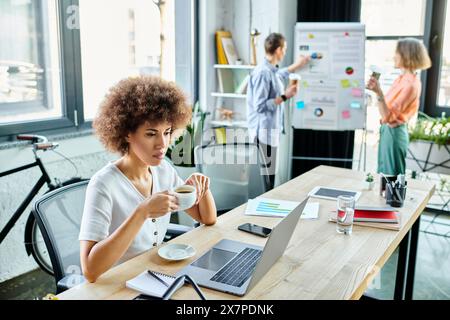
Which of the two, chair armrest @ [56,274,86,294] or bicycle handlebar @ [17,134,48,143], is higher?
bicycle handlebar @ [17,134,48,143]

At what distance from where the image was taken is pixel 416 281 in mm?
2895

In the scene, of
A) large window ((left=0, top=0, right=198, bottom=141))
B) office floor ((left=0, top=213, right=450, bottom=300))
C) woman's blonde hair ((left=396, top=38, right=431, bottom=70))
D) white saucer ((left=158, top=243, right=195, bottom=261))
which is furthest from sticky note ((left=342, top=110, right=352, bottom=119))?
white saucer ((left=158, top=243, right=195, bottom=261))

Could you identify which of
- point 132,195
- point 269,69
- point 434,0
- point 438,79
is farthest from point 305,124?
point 132,195

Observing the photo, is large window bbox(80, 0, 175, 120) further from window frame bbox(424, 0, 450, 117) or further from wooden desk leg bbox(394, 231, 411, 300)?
window frame bbox(424, 0, 450, 117)

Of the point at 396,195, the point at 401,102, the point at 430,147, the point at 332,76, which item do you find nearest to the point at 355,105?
the point at 332,76

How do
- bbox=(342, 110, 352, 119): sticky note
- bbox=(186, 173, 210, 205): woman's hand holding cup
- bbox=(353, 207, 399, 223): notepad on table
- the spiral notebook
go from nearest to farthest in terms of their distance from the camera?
the spiral notebook, bbox=(186, 173, 210, 205): woman's hand holding cup, bbox=(353, 207, 399, 223): notepad on table, bbox=(342, 110, 352, 119): sticky note

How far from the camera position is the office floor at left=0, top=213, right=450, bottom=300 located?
271cm

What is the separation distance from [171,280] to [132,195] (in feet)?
1.32

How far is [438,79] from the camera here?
13.7 ft

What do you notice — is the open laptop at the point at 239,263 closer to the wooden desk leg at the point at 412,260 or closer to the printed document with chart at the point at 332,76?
the wooden desk leg at the point at 412,260

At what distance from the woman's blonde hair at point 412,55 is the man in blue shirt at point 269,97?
0.86 meters

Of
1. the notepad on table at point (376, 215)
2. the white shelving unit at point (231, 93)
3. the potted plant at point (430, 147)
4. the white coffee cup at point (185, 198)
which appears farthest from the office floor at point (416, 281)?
the white shelving unit at point (231, 93)

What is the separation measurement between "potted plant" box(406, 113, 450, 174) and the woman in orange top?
0.40 ft
